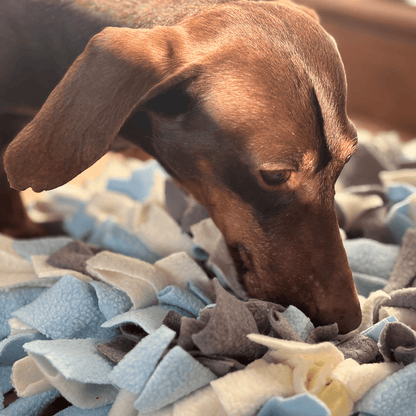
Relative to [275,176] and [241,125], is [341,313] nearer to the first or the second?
[275,176]

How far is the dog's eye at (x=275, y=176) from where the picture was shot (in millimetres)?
942

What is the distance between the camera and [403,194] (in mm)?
1549

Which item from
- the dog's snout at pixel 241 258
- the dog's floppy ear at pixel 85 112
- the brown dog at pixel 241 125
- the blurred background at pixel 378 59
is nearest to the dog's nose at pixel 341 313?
the brown dog at pixel 241 125

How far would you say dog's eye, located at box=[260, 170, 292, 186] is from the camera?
942mm

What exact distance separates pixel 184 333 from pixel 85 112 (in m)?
0.43

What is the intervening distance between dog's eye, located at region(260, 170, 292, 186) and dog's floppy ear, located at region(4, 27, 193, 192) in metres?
0.26

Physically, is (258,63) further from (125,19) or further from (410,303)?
(410,303)

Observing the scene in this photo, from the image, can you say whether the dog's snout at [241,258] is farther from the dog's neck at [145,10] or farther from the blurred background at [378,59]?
the blurred background at [378,59]

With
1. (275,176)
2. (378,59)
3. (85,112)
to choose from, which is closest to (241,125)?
(275,176)

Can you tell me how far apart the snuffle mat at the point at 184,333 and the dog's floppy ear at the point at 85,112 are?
0.24 meters

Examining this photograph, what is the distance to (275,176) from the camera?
946 millimetres

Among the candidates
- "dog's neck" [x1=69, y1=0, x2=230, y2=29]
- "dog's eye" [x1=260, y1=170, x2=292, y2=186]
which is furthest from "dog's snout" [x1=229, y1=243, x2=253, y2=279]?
"dog's neck" [x1=69, y1=0, x2=230, y2=29]

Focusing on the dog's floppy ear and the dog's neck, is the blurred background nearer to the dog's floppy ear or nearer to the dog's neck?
the dog's neck

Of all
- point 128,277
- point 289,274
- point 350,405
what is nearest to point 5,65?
point 128,277
